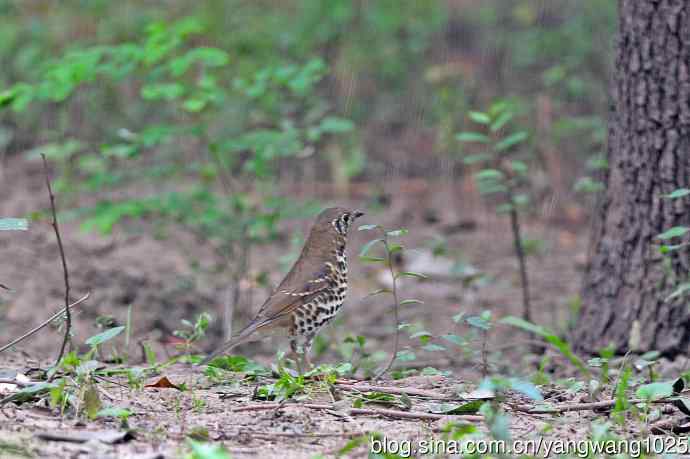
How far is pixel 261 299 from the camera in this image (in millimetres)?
8234

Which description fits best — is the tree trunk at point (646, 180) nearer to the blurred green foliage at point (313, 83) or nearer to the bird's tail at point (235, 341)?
the bird's tail at point (235, 341)

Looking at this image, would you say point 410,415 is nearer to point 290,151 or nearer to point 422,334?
point 422,334

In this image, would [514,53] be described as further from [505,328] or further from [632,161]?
[632,161]

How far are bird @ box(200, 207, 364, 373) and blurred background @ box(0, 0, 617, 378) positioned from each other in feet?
2.16

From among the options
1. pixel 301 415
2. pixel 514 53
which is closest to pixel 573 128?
pixel 514 53

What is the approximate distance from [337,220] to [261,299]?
2640mm

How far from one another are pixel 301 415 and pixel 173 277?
13.5ft

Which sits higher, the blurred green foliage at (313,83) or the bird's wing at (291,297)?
the blurred green foliage at (313,83)

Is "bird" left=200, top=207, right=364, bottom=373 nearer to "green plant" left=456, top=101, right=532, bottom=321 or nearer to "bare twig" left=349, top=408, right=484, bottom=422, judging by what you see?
"bare twig" left=349, top=408, right=484, bottom=422

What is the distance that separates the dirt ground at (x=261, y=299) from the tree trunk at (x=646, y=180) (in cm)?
54

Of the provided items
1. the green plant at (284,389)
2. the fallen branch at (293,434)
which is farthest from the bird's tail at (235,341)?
the fallen branch at (293,434)

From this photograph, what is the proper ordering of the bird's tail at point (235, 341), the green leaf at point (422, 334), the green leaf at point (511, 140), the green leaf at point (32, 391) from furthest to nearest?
the green leaf at point (511, 140)
the bird's tail at point (235, 341)
the green leaf at point (422, 334)
the green leaf at point (32, 391)

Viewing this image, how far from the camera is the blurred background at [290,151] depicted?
709 centimetres

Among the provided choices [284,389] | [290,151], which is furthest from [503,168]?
[284,389]
